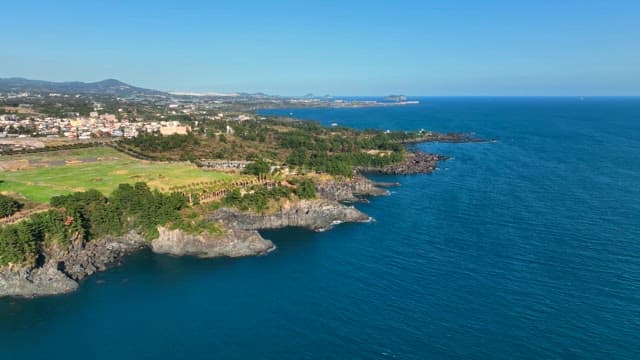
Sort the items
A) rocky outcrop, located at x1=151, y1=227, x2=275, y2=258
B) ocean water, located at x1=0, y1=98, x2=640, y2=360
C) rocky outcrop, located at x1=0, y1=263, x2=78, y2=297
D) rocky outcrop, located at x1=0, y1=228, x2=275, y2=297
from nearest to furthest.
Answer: ocean water, located at x1=0, y1=98, x2=640, y2=360, rocky outcrop, located at x1=0, y1=263, x2=78, y2=297, rocky outcrop, located at x1=0, y1=228, x2=275, y2=297, rocky outcrop, located at x1=151, y1=227, x2=275, y2=258

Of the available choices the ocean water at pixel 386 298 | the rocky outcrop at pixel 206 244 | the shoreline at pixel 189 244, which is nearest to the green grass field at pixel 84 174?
the shoreline at pixel 189 244

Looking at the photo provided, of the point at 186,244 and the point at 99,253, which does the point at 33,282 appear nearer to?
the point at 99,253

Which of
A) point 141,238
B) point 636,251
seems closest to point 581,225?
point 636,251

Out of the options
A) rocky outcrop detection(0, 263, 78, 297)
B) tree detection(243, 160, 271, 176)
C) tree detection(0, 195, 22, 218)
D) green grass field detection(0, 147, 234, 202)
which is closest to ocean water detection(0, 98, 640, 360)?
rocky outcrop detection(0, 263, 78, 297)

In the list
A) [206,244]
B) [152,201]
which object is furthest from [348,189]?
[152,201]

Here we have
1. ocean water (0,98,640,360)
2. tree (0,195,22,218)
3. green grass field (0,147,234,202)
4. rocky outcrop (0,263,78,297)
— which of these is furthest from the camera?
green grass field (0,147,234,202)

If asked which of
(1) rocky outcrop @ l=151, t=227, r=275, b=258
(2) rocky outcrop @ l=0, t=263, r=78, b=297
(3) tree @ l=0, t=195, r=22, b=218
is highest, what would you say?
(3) tree @ l=0, t=195, r=22, b=218

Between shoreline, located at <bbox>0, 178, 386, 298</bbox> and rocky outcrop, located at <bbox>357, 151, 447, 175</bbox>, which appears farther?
rocky outcrop, located at <bbox>357, 151, 447, 175</bbox>

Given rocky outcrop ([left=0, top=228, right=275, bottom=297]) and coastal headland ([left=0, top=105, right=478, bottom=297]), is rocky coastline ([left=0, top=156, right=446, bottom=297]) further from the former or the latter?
coastal headland ([left=0, top=105, right=478, bottom=297])
